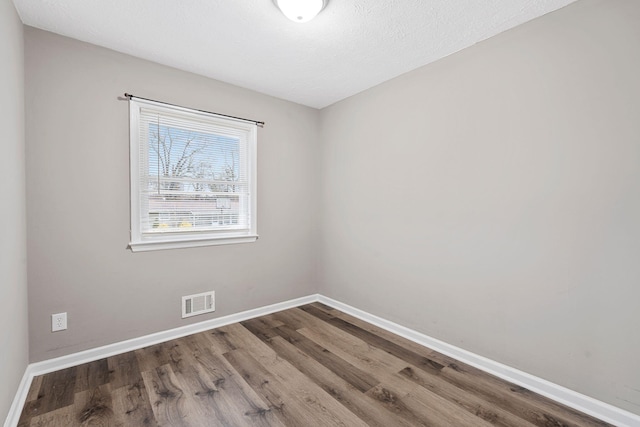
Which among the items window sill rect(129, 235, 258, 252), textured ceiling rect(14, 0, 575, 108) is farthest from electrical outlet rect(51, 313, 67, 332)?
textured ceiling rect(14, 0, 575, 108)

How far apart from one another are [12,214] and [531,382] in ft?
11.2

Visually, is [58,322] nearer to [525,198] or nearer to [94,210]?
[94,210]

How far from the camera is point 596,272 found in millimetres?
1743

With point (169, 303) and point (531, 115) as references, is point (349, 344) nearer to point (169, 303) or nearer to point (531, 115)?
point (169, 303)

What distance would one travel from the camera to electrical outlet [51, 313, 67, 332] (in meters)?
2.16

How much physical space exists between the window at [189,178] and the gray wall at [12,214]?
0.67 metres

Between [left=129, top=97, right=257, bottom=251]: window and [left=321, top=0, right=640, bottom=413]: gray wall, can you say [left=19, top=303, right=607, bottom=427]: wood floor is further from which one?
[left=129, top=97, right=257, bottom=251]: window

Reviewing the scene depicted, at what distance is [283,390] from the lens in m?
1.97

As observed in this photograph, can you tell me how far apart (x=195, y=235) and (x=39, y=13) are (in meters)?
1.87

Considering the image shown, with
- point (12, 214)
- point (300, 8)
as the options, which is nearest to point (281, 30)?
point (300, 8)

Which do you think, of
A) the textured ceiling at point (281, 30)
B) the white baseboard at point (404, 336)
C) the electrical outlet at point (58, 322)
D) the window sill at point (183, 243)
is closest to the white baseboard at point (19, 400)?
the white baseboard at point (404, 336)

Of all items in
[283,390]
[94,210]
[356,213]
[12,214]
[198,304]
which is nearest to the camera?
[12,214]

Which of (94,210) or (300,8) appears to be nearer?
(300,8)

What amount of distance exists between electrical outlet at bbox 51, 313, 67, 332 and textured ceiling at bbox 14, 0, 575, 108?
2.07 metres
